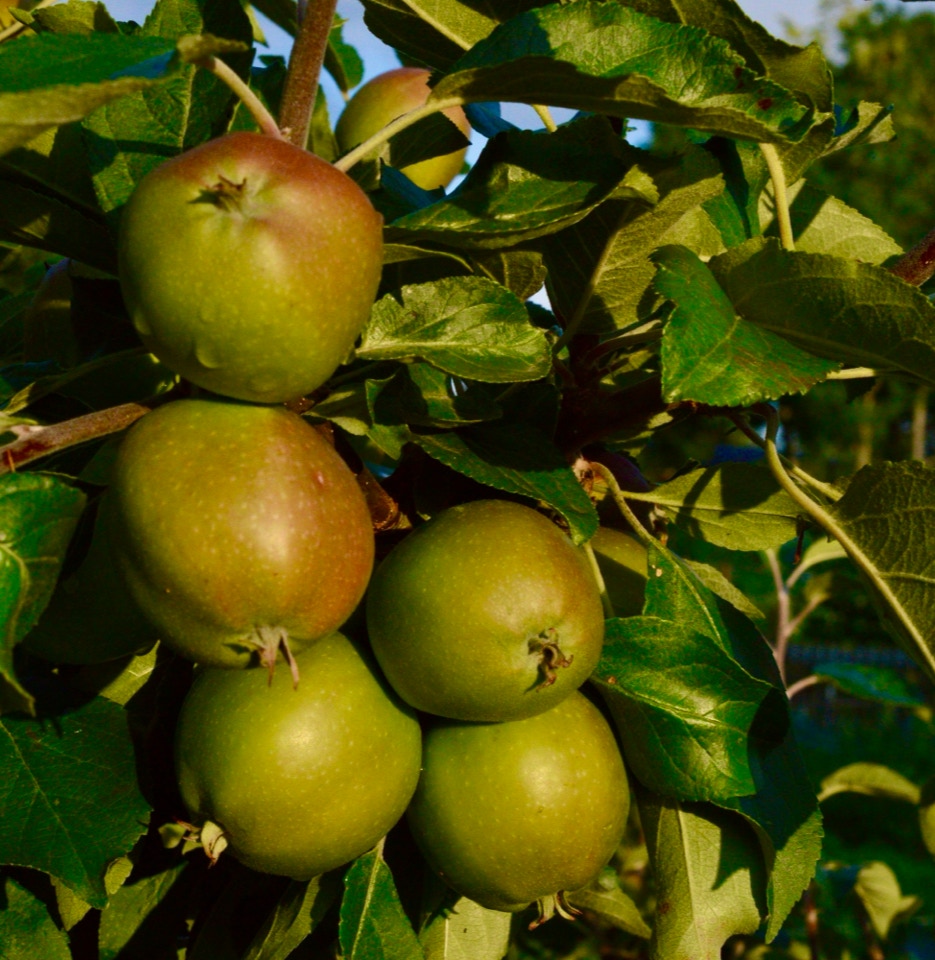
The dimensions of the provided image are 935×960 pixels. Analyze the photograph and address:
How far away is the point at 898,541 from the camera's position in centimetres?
89

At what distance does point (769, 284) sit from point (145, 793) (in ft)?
2.15

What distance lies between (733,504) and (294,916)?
609 mm

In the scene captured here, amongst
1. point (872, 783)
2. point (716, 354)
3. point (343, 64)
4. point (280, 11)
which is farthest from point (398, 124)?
point (872, 783)

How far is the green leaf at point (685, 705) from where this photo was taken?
2.70 feet

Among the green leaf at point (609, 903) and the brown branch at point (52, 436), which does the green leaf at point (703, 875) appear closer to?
the green leaf at point (609, 903)

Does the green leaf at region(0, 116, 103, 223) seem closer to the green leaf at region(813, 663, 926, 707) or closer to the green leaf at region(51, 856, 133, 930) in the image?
the green leaf at region(51, 856, 133, 930)

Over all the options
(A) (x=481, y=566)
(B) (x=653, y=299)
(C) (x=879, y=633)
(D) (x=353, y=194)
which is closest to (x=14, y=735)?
(A) (x=481, y=566)

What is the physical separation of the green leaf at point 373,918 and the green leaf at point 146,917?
29cm

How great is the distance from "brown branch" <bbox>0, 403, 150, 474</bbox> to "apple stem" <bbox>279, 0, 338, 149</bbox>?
24 centimetres

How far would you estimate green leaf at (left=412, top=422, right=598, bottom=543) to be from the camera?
765 mm

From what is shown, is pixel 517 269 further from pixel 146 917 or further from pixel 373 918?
pixel 146 917

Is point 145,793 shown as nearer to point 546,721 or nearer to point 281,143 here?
point 546,721

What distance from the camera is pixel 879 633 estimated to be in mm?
11539

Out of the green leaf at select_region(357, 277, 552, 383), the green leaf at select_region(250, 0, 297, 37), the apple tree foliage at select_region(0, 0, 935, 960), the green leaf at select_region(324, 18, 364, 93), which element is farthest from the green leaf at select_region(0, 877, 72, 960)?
the green leaf at select_region(324, 18, 364, 93)
